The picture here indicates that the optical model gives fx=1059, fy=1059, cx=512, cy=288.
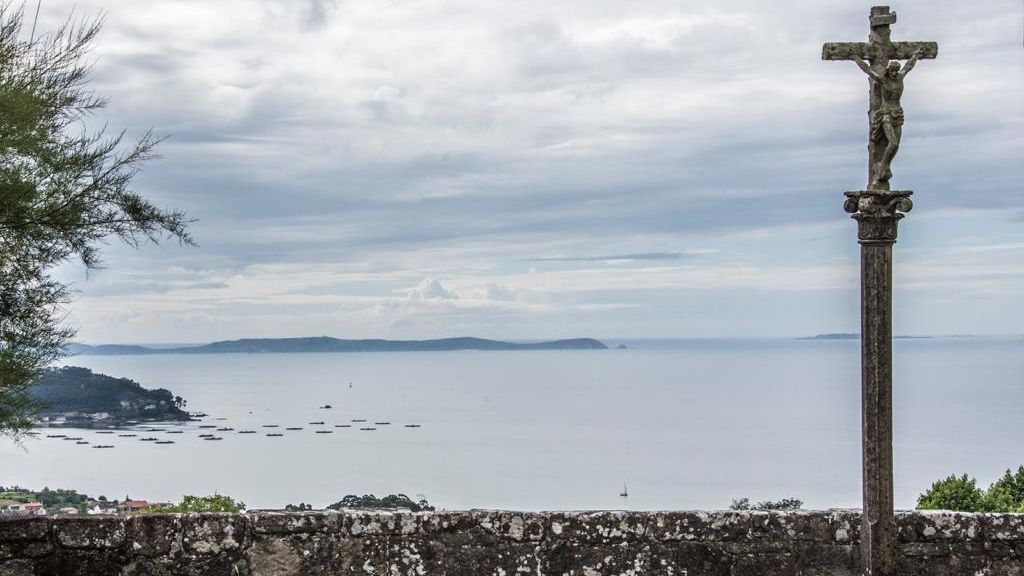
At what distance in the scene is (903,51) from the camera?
5230mm

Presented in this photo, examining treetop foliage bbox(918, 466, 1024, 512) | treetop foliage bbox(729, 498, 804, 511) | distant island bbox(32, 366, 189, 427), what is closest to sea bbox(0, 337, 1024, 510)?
distant island bbox(32, 366, 189, 427)

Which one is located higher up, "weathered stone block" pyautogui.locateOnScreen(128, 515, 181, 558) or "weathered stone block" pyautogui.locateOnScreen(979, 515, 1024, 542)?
"weathered stone block" pyautogui.locateOnScreen(979, 515, 1024, 542)

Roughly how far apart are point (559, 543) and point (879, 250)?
2.23m

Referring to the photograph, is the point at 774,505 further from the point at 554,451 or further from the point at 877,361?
the point at 554,451

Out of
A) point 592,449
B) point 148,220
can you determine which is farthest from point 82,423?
point 148,220

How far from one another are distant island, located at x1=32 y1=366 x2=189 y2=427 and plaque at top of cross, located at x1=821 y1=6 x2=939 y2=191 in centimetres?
3693

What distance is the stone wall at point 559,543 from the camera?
18.1 ft

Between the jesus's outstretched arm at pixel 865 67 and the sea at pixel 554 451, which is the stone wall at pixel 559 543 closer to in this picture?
the jesus's outstretched arm at pixel 865 67

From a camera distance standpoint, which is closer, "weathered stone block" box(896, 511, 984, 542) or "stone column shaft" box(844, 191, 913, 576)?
"stone column shaft" box(844, 191, 913, 576)

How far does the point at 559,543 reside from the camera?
5.62 meters

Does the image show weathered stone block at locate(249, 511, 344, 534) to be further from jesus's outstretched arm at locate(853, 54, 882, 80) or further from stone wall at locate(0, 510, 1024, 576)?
jesus's outstretched arm at locate(853, 54, 882, 80)

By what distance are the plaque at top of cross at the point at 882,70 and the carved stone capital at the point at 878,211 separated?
0.24 ft

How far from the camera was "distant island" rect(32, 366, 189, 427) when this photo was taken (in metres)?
48.9

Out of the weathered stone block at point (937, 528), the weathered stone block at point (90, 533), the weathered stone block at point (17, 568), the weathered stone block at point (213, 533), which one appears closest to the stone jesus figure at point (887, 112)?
the weathered stone block at point (937, 528)
